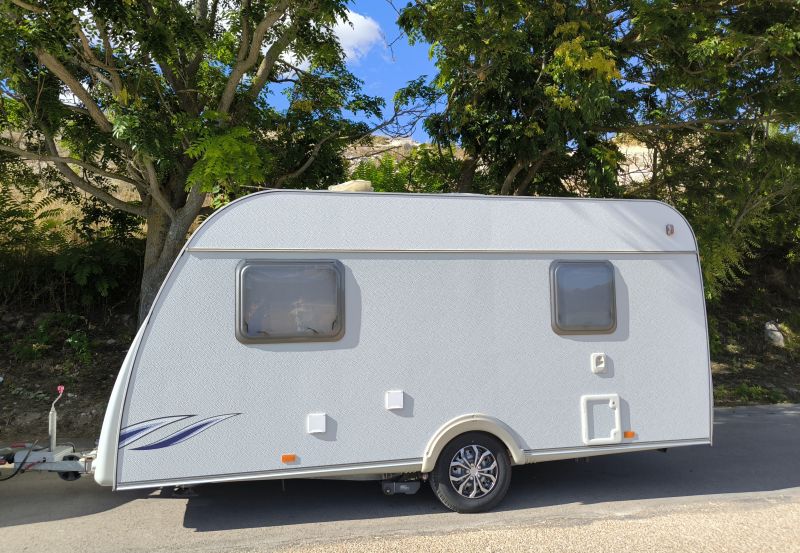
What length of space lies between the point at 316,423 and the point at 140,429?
4.14 feet

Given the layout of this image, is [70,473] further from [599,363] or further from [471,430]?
[599,363]

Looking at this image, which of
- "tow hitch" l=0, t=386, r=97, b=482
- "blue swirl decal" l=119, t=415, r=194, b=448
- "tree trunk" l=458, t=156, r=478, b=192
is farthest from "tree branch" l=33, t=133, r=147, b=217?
"blue swirl decal" l=119, t=415, r=194, b=448

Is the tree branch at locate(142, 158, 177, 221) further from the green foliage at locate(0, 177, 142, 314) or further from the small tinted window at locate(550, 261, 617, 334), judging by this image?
the small tinted window at locate(550, 261, 617, 334)

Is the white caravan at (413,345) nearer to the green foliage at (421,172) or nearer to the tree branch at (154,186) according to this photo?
the tree branch at (154,186)

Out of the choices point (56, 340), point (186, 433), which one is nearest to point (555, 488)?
point (186, 433)

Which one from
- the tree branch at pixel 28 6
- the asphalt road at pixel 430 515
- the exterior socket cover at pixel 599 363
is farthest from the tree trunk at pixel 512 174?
the tree branch at pixel 28 6

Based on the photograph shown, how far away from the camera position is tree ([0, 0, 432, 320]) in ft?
24.0

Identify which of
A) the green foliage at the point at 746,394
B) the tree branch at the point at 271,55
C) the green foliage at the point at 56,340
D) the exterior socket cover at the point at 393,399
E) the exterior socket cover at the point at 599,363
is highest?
the tree branch at the point at 271,55

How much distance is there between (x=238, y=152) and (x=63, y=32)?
2.24 metres

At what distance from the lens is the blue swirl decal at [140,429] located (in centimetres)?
447

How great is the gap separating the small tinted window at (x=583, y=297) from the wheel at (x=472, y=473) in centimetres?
118

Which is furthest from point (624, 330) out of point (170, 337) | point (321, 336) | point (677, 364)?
point (170, 337)

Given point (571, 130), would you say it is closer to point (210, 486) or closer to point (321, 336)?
point (321, 336)

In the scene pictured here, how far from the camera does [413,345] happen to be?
5.07 m
